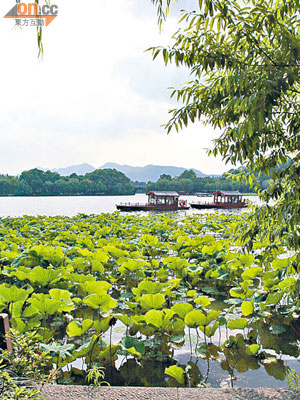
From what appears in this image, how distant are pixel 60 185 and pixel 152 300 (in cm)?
8560

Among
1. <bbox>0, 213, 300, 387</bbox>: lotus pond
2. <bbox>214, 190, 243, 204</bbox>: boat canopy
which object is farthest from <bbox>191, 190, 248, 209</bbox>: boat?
<bbox>0, 213, 300, 387</bbox>: lotus pond

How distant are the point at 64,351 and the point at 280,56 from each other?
9.23ft

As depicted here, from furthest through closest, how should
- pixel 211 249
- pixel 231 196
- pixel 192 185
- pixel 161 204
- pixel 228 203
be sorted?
1. pixel 192 185
2. pixel 228 203
3. pixel 231 196
4. pixel 161 204
5. pixel 211 249

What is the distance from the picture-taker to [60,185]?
279 ft

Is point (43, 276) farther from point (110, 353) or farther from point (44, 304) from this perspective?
point (110, 353)

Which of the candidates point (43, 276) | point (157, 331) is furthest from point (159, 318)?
point (43, 276)

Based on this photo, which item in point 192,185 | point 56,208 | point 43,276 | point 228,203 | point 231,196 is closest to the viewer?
point 43,276

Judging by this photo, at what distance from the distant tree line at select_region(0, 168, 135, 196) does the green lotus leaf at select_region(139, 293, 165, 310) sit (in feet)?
270

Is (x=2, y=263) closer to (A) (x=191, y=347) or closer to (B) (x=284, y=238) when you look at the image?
(A) (x=191, y=347)

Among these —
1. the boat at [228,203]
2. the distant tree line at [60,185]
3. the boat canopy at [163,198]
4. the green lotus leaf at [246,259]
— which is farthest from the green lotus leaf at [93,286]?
the distant tree line at [60,185]

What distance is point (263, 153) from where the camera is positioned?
8.77 ft

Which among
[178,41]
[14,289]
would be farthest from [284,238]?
[14,289]

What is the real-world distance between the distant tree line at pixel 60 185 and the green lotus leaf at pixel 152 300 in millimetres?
82155

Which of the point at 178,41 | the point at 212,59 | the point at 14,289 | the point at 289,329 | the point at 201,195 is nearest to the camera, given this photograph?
the point at 212,59
